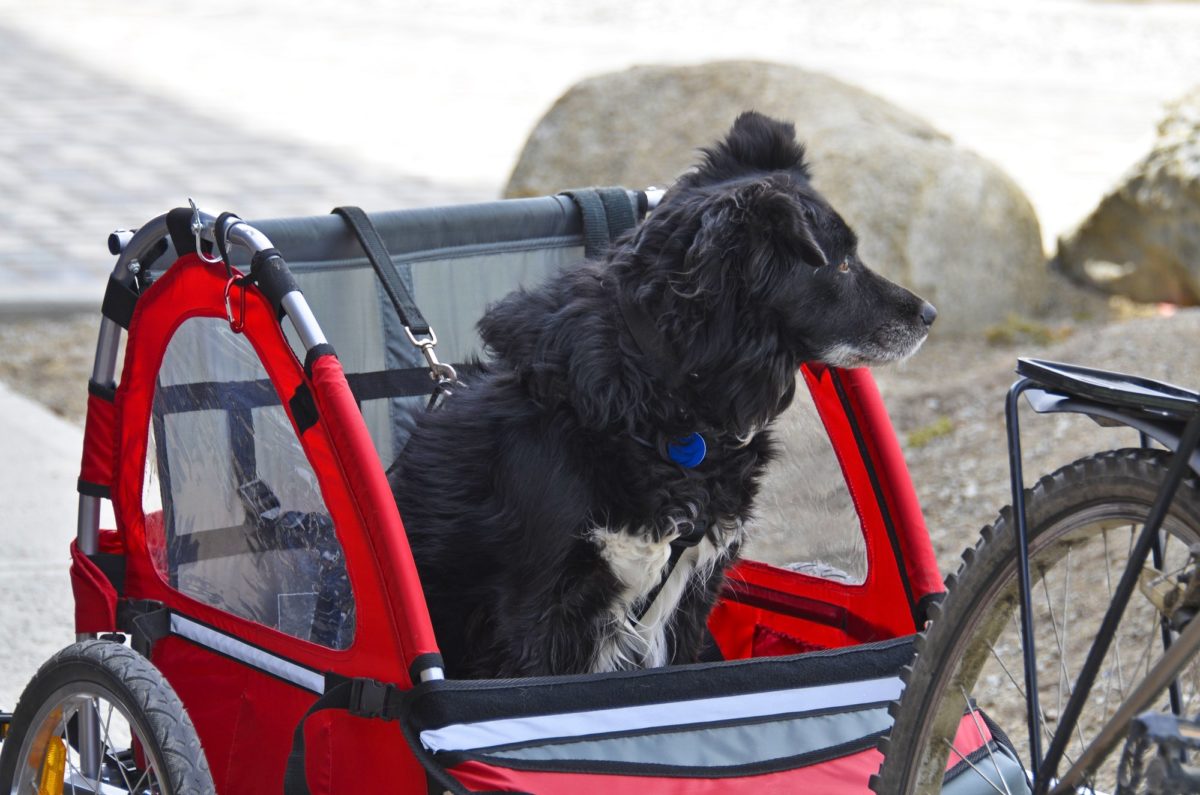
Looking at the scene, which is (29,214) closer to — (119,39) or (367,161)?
(367,161)

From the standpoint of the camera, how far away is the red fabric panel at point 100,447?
2.65 meters

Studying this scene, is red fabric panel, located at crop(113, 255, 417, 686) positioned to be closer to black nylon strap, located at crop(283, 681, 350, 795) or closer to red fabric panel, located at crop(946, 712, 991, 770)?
black nylon strap, located at crop(283, 681, 350, 795)

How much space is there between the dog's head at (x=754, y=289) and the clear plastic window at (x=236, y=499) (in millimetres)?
668

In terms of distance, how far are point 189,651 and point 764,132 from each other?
1.44 metres

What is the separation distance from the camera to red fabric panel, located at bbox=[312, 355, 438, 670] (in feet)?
6.89

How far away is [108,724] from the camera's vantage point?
2.49 meters

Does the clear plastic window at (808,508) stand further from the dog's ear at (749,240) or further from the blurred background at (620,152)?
the dog's ear at (749,240)

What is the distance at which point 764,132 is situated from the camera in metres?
2.73

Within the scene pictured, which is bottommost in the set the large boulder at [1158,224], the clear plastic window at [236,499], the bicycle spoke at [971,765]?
the bicycle spoke at [971,765]

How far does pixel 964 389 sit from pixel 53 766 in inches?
158

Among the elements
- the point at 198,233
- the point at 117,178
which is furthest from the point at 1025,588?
the point at 117,178

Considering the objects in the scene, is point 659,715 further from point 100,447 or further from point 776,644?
point 100,447

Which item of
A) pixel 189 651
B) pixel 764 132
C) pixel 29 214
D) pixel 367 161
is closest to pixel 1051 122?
pixel 367 161

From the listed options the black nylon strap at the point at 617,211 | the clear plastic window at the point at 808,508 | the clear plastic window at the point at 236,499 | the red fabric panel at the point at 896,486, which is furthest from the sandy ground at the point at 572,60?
the clear plastic window at the point at 236,499
